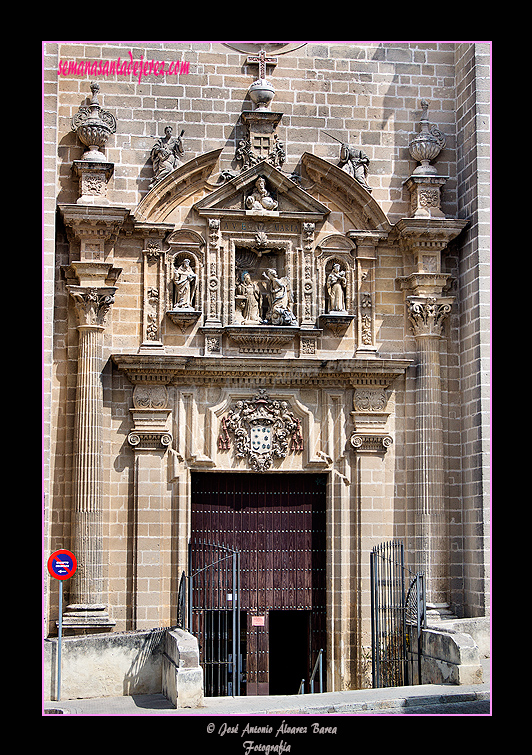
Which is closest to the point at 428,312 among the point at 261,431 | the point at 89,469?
the point at 261,431

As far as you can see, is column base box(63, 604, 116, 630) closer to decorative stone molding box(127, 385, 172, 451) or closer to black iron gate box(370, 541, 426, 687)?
decorative stone molding box(127, 385, 172, 451)

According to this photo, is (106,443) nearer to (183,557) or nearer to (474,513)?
(183,557)

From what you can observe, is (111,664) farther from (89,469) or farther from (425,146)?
(425,146)

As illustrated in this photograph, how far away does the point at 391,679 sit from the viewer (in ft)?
47.3

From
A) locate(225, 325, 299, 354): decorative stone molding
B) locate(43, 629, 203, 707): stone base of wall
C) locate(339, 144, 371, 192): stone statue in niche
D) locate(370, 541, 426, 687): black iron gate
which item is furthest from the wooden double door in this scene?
locate(339, 144, 371, 192): stone statue in niche

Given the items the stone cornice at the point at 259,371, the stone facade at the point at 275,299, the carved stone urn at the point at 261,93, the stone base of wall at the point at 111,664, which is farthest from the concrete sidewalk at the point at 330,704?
the carved stone urn at the point at 261,93

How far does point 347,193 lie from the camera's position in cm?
1619

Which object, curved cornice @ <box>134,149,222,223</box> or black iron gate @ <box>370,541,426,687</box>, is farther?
curved cornice @ <box>134,149,222,223</box>

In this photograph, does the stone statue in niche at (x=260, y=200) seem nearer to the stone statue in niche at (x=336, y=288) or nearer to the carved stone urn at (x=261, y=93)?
the carved stone urn at (x=261, y=93)

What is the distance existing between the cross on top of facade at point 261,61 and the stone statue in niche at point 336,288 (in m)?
3.10

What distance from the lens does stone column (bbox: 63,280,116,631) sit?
14.6 meters

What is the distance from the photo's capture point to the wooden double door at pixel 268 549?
15.4m

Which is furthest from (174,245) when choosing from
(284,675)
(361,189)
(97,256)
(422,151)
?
(284,675)

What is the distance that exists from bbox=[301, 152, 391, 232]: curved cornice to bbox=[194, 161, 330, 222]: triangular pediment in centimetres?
35
